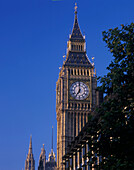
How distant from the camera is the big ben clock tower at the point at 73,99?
122 m

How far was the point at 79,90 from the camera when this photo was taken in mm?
123375

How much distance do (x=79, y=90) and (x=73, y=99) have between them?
10.0 ft

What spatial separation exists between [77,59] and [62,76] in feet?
30.2

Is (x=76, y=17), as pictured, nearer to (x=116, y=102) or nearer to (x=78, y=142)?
(x=78, y=142)

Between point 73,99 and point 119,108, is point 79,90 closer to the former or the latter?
point 73,99

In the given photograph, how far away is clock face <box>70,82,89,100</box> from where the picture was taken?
12325cm

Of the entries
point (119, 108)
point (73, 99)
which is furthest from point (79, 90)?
point (119, 108)

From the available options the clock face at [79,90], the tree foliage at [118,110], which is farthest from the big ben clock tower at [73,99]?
the tree foliage at [118,110]

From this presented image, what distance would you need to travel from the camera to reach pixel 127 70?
97.2ft

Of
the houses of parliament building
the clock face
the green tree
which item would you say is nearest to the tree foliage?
the green tree

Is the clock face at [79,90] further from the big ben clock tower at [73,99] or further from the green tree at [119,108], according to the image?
the green tree at [119,108]

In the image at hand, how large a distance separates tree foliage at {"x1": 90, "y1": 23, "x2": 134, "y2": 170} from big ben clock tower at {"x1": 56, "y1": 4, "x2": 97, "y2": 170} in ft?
298

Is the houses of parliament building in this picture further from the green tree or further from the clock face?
the green tree

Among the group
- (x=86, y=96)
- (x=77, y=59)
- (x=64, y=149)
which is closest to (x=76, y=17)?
(x=77, y=59)
